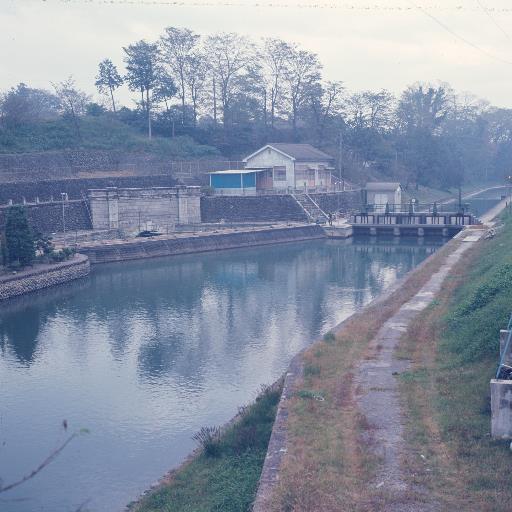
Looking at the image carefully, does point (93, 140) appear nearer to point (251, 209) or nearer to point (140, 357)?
point (251, 209)

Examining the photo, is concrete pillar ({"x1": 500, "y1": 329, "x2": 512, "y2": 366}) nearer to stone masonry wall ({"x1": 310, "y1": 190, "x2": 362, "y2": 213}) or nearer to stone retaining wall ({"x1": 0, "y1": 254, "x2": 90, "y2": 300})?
stone retaining wall ({"x1": 0, "y1": 254, "x2": 90, "y2": 300})

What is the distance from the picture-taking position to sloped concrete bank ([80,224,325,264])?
1156 inches

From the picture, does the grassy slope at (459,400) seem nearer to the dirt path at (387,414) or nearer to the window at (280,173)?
the dirt path at (387,414)

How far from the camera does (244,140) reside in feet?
159

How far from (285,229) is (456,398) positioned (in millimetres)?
27754

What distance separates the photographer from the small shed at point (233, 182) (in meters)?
39.9

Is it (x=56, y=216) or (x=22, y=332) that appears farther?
(x=56, y=216)

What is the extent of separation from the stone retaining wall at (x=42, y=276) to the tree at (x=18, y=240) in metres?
0.58

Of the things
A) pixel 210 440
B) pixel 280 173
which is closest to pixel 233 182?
pixel 280 173

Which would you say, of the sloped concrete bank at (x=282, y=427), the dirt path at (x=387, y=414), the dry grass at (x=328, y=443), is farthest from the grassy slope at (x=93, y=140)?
the dry grass at (x=328, y=443)

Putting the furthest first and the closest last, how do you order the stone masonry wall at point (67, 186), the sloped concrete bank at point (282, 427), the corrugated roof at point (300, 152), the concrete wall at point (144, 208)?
1. the corrugated roof at point (300, 152)
2. the concrete wall at point (144, 208)
3. the stone masonry wall at point (67, 186)
4. the sloped concrete bank at point (282, 427)

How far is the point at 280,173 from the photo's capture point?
139ft

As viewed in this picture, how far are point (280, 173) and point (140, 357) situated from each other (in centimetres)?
2805

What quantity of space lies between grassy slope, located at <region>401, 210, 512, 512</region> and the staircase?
23.6 metres
